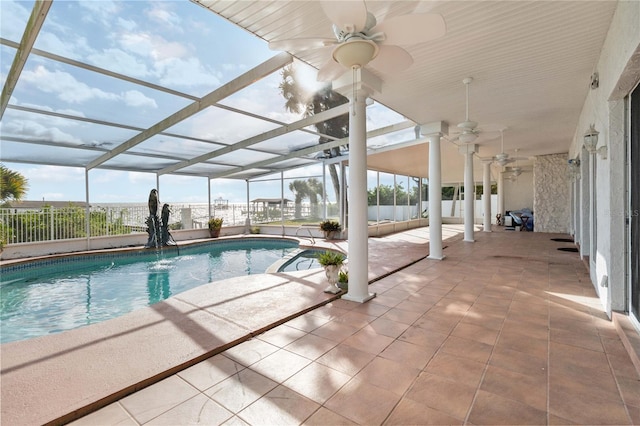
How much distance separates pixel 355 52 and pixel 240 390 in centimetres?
270

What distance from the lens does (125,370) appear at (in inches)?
88.9

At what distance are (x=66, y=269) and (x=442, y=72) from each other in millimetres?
9390

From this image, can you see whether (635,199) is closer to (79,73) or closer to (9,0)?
(9,0)

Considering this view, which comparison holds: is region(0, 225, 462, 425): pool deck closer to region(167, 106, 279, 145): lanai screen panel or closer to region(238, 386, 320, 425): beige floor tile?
region(238, 386, 320, 425): beige floor tile

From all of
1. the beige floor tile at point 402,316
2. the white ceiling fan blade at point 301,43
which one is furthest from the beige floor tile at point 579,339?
the white ceiling fan blade at point 301,43

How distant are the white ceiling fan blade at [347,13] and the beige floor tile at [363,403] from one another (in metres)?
2.63

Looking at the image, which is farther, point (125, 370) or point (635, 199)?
Result: point (635, 199)

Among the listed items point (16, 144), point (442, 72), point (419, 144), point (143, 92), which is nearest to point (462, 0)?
point (442, 72)

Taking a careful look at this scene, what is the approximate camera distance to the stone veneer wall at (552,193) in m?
10.9

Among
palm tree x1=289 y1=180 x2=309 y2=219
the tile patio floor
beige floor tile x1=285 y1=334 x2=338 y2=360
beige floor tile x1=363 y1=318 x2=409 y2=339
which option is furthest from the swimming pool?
beige floor tile x1=363 y1=318 x2=409 y2=339

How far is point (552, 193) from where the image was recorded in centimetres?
1102

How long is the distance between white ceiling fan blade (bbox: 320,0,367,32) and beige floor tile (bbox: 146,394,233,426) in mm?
2756

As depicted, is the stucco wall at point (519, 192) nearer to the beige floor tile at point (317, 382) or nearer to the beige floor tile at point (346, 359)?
the beige floor tile at point (346, 359)

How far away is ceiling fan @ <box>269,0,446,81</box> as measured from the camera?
6.85 ft
